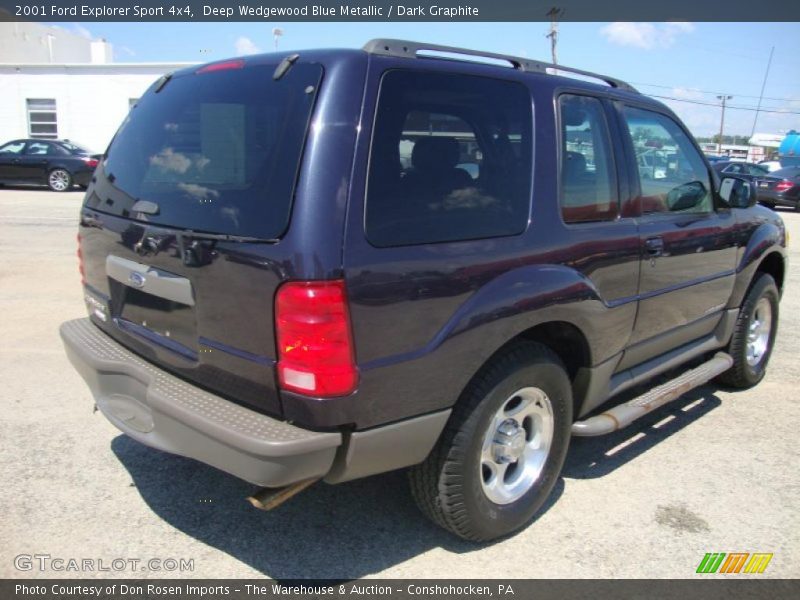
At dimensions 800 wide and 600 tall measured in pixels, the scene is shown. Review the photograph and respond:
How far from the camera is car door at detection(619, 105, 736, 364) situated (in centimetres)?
345

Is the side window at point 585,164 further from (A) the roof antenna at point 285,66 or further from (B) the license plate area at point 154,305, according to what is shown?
(B) the license plate area at point 154,305

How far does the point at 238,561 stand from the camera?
2.71m

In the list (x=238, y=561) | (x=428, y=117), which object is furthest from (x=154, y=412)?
(x=428, y=117)

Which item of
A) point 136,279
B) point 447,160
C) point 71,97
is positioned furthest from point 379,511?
point 71,97

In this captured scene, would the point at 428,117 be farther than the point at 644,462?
No

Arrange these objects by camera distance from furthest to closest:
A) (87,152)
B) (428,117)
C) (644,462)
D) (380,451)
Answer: (87,152) < (644,462) < (428,117) < (380,451)

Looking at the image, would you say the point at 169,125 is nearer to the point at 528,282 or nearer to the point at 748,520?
the point at 528,282

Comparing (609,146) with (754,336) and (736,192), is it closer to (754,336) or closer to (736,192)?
(736,192)

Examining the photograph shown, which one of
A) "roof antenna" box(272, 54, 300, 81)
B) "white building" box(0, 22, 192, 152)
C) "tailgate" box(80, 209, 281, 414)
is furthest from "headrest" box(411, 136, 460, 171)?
"white building" box(0, 22, 192, 152)

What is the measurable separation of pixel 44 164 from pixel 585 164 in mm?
18148

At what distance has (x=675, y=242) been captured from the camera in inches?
141

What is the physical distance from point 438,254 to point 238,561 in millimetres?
1524

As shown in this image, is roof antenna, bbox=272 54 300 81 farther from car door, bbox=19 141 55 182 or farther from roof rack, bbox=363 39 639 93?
Answer: car door, bbox=19 141 55 182

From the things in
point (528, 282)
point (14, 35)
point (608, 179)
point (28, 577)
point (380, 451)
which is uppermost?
point (14, 35)
